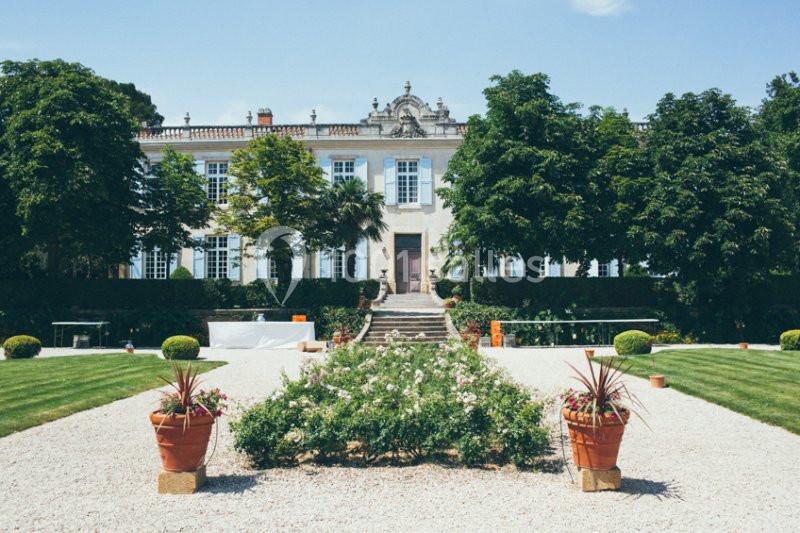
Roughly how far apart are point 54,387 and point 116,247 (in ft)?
39.9

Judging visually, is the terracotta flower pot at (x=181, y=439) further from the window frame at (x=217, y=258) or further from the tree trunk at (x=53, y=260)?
the window frame at (x=217, y=258)

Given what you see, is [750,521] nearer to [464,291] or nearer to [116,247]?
[116,247]

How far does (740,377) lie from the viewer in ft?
39.5

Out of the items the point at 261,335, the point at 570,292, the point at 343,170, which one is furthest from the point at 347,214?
the point at 570,292

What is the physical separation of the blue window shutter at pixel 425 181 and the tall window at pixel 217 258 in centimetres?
1026

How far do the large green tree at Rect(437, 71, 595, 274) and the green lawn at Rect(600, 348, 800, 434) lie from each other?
223 inches

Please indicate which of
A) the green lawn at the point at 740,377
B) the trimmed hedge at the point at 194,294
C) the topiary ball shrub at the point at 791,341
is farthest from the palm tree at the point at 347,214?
the topiary ball shrub at the point at 791,341

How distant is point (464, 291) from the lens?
95.8 ft

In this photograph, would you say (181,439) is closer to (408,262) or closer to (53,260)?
(53,260)

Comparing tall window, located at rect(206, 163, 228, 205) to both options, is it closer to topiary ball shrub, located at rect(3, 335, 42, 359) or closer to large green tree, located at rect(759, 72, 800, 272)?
topiary ball shrub, located at rect(3, 335, 42, 359)

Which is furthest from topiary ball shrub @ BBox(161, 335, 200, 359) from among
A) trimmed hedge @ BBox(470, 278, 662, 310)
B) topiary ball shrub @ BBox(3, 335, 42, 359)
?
trimmed hedge @ BBox(470, 278, 662, 310)

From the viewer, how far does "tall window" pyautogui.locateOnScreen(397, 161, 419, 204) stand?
106 ft

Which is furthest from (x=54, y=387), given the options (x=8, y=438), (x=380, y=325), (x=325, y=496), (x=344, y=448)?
(x=380, y=325)

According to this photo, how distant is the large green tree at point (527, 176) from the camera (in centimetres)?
2048
